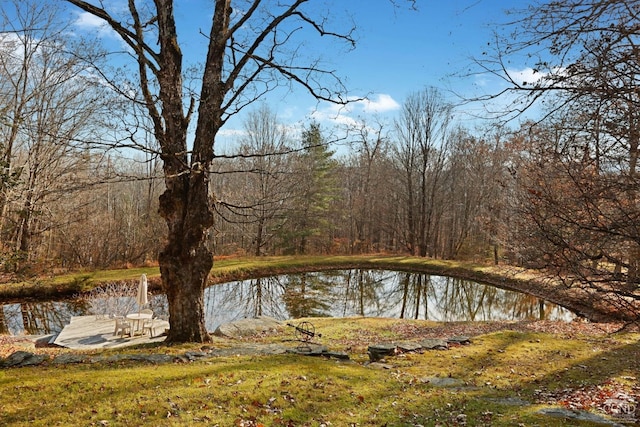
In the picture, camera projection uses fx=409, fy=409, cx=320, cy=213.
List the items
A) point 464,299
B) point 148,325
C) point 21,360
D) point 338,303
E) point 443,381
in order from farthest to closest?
1. point 464,299
2. point 338,303
3. point 148,325
4. point 443,381
5. point 21,360

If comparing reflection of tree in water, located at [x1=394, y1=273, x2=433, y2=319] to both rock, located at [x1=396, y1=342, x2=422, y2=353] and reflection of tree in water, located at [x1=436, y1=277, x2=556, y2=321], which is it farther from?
rock, located at [x1=396, y1=342, x2=422, y2=353]

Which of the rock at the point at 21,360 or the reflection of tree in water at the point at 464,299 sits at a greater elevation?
the rock at the point at 21,360

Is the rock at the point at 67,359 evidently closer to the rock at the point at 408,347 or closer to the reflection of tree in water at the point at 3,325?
the rock at the point at 408,347

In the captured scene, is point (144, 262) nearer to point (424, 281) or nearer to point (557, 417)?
point (424, 281)

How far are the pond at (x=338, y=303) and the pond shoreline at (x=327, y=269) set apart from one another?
570 mm

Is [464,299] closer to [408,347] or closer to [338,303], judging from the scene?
[338,303]

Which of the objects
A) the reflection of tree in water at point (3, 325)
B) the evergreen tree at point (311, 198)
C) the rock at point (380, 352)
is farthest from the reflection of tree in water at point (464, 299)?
the reflection of tree in water at point (3, 325)

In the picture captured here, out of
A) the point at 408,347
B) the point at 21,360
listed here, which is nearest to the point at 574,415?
the point at 408,347

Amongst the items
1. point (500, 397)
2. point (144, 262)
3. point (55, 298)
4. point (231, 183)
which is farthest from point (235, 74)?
point (231, 183)

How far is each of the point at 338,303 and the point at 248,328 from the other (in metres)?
6.86

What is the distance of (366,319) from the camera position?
1299 cm

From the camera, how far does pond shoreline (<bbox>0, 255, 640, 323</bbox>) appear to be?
14516 millimetres

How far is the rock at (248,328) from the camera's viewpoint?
10094mm

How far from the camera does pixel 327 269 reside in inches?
955
